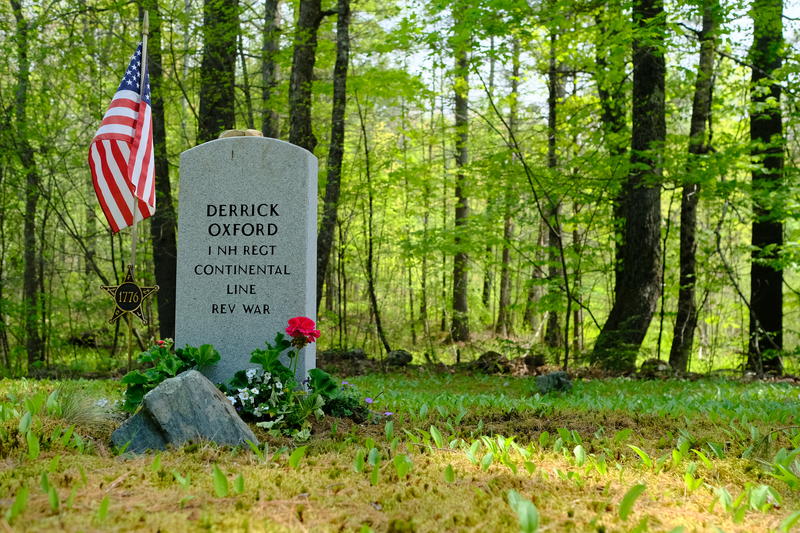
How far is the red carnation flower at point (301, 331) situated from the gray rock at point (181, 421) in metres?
0.85

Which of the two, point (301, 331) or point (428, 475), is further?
point (301, 331)

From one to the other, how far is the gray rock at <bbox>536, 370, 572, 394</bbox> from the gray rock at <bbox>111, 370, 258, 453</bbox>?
4.33m

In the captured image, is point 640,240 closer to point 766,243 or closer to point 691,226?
point 691,226

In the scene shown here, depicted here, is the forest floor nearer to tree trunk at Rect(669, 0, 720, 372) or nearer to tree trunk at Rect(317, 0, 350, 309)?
tree trunk at Rect(317, 0, 350, 309)

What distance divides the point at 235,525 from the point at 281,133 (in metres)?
13.0

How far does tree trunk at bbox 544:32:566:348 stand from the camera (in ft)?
32.8

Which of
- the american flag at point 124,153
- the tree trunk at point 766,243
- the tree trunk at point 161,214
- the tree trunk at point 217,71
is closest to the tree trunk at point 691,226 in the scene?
the tree trunk at point 766,243

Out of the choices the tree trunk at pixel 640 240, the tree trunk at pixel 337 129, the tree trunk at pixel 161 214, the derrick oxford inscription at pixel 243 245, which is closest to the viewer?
the derrick oxford inscription at pixel 243 245

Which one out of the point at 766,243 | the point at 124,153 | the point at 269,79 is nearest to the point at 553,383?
the point at 124,153

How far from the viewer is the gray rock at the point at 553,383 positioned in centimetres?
706

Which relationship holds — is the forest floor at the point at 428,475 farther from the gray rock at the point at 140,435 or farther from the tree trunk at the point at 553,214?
the tree trunk at the point at 553,214

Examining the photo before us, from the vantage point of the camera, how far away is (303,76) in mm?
9750

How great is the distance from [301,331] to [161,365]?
43.2 inches

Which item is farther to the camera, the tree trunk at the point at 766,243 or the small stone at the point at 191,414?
the tree trunk at the point at 766,243
